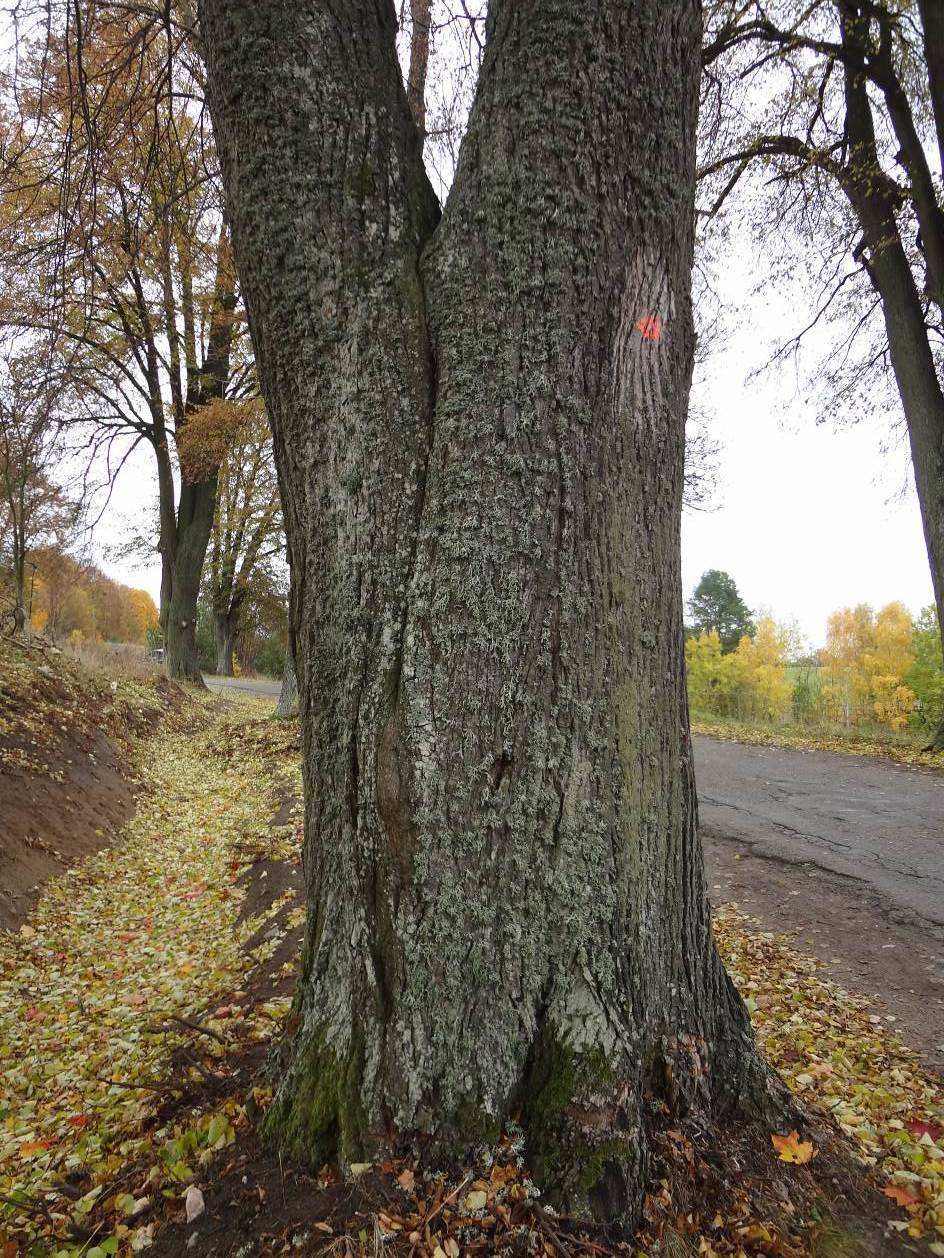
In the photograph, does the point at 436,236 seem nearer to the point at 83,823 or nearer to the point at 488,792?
the point at 488,792

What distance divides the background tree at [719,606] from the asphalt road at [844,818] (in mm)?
44017

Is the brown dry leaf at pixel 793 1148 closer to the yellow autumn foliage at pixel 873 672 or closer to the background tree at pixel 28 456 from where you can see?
the background tree at pixel 28 456

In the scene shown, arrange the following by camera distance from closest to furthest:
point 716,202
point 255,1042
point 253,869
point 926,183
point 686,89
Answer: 1. point 686,89
2. point 255,1042
3. point 253,869
4. point 926,183
5. point 716,202

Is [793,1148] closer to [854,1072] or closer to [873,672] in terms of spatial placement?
[854,1072]

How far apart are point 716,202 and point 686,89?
26.6 feet


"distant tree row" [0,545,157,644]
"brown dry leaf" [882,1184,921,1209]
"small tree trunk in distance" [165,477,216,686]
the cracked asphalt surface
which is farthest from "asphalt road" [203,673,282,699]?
"brown dry leaf" [882,1184,921,1209]

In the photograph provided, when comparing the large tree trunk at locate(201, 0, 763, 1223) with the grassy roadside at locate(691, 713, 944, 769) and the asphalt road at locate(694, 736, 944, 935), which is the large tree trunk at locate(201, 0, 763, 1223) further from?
the grassy roadside at locate(691, 713, 944, 769)

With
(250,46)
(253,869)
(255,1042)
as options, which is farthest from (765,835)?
(250,46)

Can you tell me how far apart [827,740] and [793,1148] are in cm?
1078

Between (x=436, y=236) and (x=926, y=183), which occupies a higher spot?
(x=926, y=183)

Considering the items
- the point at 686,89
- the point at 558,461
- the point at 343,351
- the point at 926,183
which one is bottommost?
the point at 558,461

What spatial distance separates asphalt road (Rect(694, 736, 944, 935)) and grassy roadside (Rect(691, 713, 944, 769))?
45 cm

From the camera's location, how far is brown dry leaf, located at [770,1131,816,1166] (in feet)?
6.25

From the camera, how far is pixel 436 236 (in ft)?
6.36
